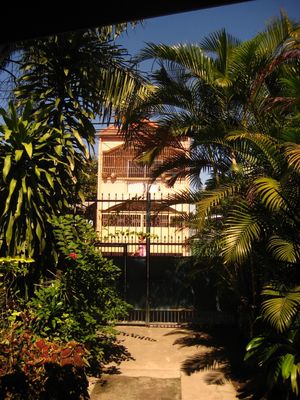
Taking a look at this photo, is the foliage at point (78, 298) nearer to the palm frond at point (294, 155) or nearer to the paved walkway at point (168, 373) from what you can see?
the paved walkway at point (168, 373)

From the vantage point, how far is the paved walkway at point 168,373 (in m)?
5.66

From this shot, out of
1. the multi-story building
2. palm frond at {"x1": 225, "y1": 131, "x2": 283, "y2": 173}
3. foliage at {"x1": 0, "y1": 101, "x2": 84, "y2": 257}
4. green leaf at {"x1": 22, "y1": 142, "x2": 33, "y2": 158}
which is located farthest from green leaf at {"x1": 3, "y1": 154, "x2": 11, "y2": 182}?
palm frond at {"x1": 225, "y1": 131, "x2": 283, "y2": 173}

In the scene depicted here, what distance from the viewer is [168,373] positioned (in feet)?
21.4

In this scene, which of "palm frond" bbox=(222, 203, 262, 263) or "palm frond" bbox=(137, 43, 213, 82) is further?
"palm frond" bbox=(137, 43, 213, 82)

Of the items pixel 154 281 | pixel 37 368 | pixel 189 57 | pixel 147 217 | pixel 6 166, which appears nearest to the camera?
pixel 37 368

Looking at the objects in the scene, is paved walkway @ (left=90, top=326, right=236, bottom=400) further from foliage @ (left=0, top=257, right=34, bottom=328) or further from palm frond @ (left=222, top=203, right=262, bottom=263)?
palm frond @ (left=222, top=203, right=262, bottom=263)

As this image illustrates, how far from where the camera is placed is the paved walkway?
5664 millimetres

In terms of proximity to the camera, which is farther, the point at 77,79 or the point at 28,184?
the point at 77,79

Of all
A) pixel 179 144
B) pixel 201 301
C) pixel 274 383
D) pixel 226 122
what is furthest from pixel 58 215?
pixel 201 301

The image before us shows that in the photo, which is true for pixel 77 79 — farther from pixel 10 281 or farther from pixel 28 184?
pixel 10 281

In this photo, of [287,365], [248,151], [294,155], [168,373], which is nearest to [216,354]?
[168,373]

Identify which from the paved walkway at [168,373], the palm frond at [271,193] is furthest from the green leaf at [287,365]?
the palm frond at [271,193]

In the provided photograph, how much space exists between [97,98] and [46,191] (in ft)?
7.04

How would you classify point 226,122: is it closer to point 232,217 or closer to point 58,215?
point 232,217
